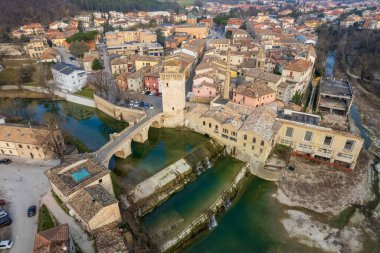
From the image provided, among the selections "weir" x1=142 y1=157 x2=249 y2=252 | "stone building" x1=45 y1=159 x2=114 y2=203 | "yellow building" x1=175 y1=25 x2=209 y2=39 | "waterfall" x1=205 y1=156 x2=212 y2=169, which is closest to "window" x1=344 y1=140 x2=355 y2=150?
A: "weir" x1=142 y1=157 x2=249 y2=252

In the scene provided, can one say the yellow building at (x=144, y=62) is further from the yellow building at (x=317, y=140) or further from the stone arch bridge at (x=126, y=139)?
the yellow building at (x=317, y=140)

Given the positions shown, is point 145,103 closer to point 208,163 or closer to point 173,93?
point 173,93

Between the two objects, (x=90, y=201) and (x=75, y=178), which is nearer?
(x=90, y=201)

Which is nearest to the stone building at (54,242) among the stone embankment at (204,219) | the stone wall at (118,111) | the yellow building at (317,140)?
the stone embankment at (204,219)

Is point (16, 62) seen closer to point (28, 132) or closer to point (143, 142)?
point (28, 132)

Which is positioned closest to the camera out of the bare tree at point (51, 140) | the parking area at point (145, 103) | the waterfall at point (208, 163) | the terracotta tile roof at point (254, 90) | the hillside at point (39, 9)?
the bare tree at point (51, 140)

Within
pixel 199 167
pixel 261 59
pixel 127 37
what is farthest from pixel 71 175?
pixel 127 37

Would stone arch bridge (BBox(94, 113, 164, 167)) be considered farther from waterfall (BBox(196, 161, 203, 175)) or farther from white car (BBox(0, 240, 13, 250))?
white car (BBox(0, 240, 13, 250))
